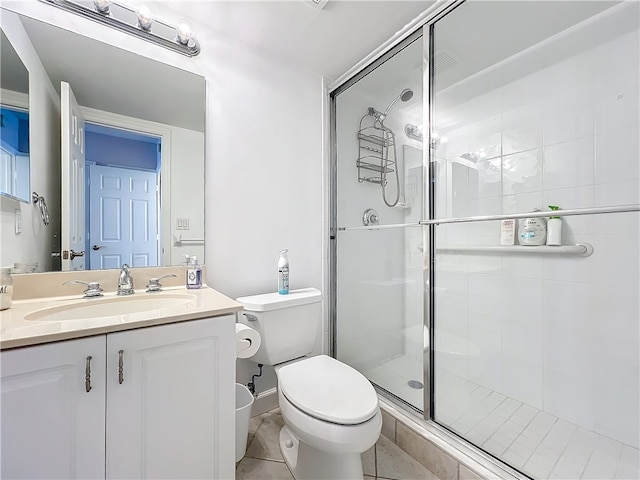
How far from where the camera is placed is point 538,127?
63.1 inches

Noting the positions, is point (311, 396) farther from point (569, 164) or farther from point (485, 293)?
point (569, 164)

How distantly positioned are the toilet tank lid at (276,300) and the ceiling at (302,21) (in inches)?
54.3

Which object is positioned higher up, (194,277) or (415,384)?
(194,277)

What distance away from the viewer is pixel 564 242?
4.99 ft

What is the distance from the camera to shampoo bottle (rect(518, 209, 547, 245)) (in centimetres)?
156

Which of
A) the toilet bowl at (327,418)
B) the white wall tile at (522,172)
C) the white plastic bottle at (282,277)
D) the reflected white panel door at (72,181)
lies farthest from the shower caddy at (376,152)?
the reflected white panel door at (72,181)

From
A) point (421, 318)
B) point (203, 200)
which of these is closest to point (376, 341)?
point (421, 318)

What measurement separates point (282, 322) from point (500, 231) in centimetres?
137

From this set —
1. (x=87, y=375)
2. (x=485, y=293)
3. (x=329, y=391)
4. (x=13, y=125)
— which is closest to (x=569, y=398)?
(x=485, y=293)

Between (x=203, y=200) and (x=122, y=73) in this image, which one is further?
(x=203, y=200)

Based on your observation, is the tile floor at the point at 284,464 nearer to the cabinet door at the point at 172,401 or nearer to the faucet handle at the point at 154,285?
the cabinet door at the point at 172,401

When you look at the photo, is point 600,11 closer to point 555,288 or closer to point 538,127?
point 538,127

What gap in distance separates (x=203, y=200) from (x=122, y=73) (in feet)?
2.11

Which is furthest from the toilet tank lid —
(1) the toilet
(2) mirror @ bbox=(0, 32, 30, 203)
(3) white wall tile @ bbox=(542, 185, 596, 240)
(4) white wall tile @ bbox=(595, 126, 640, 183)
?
(4) white wall tile @ bbox=(595, 126, 640, 183)
